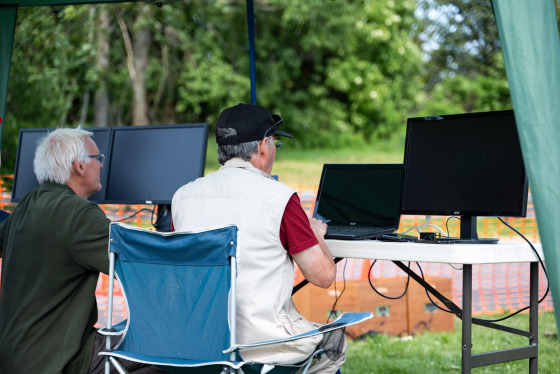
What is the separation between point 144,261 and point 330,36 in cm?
1898

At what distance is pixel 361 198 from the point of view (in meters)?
3.37

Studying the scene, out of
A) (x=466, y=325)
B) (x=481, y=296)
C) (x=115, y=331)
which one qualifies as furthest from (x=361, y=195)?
(x=481, y=296)

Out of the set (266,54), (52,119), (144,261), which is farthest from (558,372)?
(266,54)

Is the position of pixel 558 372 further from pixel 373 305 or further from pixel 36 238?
pixel 36 238

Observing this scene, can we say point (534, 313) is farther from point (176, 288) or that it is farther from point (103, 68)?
point (103, 68)

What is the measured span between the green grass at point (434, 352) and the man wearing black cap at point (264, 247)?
6.99ft

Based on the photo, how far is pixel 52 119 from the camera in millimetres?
14125

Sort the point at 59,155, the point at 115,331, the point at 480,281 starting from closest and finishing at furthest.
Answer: the point at 115,331
the point at 59,155
the point at 480,281

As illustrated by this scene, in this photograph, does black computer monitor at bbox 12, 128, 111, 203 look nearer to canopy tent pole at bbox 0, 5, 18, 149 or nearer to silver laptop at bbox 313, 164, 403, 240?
canopy tent pole at bbox 0, 5, 18, 149

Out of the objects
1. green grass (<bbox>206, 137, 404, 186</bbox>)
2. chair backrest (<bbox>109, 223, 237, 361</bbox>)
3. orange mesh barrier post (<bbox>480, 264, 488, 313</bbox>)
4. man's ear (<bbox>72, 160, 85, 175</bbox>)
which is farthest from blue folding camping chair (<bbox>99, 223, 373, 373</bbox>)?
green grass (<bbox>206, 137, 404, 186</bbox>)

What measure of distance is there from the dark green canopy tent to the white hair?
5.62ft

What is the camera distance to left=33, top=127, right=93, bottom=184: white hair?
2.87 metres

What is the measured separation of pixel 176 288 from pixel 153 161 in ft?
5.14

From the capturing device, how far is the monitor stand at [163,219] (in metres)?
3.65
